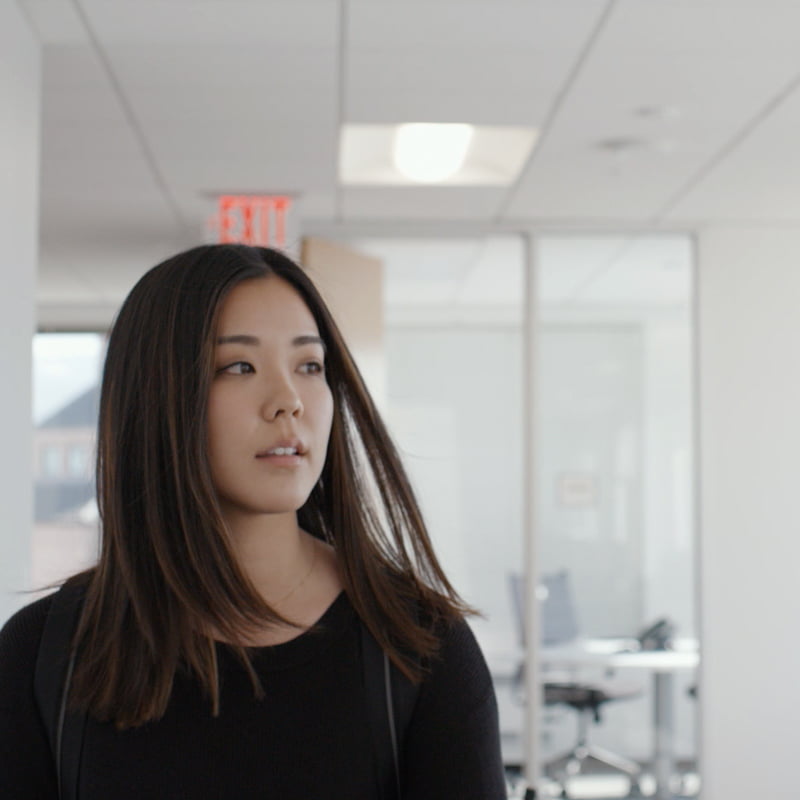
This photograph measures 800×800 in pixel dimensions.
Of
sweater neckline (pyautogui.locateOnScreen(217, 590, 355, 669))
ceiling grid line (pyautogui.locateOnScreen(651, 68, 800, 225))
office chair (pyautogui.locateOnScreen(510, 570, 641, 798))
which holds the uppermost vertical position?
ceiling grid line (pyautogui.locateOnScreen(651, 68, 800, 225))

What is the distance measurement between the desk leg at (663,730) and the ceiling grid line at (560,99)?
84.3 inches

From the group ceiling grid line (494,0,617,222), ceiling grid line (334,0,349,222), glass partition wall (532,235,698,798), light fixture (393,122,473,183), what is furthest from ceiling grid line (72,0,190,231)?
glass partition wall (532,235,698,798)

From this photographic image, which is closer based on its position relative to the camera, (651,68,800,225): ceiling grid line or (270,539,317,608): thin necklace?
A: (270,539,317,608): thin necklace

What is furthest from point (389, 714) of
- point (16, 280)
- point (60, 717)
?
point (16, 280)

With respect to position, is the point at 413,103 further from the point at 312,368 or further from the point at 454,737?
the point at 454,737

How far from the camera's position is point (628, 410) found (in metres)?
5.53

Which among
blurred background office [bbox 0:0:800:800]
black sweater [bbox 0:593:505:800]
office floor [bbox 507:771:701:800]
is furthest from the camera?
office floor [bbox 507:771:701:800]

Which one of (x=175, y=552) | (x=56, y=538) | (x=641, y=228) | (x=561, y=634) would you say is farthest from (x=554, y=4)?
(x=56, y=538)

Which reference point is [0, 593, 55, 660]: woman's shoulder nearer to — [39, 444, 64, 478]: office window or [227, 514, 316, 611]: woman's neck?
[227, 514, 316, 611]: woman's neck

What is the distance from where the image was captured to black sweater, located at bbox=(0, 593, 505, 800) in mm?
1020

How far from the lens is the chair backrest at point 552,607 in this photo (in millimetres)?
5402

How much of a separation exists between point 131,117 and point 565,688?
3048 millimetres

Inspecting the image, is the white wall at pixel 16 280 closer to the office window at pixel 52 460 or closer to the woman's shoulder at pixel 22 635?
the woman's shoulder at pixel 22 635

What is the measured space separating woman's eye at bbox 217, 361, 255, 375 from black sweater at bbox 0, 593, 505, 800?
23 cm
